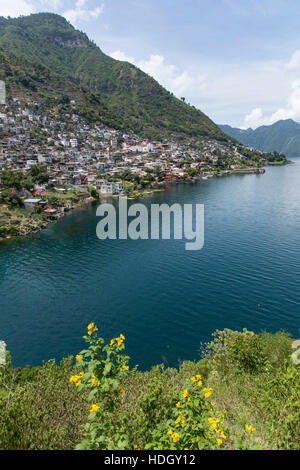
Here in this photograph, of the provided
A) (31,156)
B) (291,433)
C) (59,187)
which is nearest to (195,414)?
(291,433)

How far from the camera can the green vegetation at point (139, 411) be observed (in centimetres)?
589

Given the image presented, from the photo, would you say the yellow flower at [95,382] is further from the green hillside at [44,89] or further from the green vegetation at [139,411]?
the green hillside at [44,89]

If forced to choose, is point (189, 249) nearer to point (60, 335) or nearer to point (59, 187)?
point (60, 335)

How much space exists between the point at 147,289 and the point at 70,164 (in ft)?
289

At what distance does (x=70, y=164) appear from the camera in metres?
106

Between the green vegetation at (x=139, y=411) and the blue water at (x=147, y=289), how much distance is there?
28.5 ft

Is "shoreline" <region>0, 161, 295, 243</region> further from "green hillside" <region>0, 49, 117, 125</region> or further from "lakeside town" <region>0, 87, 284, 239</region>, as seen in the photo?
"green hillside" <region>0, 49, 117, 125</region>

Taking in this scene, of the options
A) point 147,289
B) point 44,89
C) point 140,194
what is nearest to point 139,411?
point 147,289

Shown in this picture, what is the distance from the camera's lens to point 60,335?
25.1 m

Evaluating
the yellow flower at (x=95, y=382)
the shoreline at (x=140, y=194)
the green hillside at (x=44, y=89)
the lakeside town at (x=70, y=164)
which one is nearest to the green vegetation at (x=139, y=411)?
the yellow flower at (x=95, y=382)

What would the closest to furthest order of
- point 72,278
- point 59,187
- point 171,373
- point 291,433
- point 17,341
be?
point 291,433
point 171,373
point 17,341
point 72,278
point 59,187

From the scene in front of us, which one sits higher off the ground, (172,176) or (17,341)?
(172,176)

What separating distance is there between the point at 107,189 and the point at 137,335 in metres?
71.9

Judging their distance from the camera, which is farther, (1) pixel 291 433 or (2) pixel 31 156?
(2) pixel 31 156
